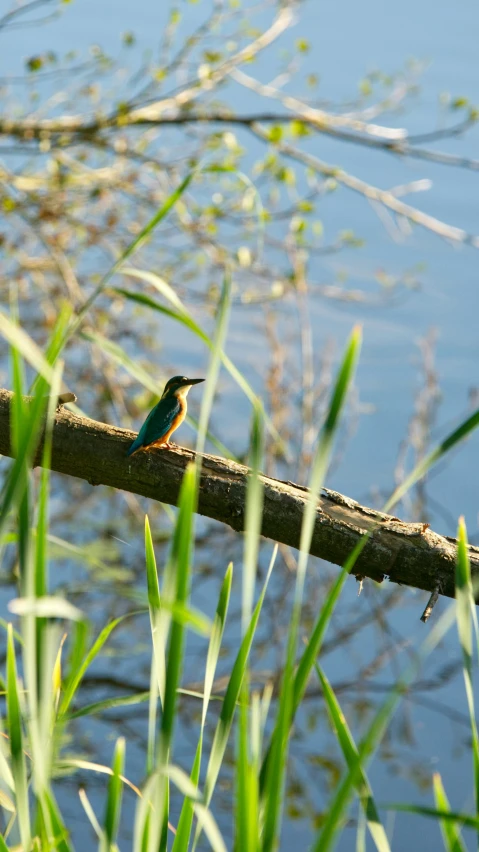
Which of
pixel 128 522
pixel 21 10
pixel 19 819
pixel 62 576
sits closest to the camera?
pixel 19 819

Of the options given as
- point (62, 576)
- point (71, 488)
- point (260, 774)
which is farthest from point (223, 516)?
point (71, 488)

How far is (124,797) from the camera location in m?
3.06

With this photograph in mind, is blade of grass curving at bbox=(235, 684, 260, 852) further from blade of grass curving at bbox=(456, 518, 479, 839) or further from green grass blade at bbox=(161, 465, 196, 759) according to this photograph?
blade of grass curving at bbox=(456, 518, 479, 839)

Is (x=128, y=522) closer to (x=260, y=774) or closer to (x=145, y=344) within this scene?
(x=145, y=344)

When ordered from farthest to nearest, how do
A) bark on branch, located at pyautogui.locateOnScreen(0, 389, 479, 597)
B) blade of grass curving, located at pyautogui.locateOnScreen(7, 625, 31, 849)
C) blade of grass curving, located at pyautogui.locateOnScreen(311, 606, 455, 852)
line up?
bark on branch, located at pyautogui.locateOnScreen(0, 389, 479, 597)
blade of grass curving, located at pyautogui.locateOnScreen(7, 625, 31, 849)
blade of grass curving, located at pyautogui.locateOnScreen(311, 606, 455, 852)

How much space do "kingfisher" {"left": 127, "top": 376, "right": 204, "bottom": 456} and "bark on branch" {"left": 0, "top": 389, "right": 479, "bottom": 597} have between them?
0.02m

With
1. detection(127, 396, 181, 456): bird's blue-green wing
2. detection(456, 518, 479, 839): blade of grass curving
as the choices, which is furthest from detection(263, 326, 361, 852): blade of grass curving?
detection(127, 396, 181, 456): bird's blue-green wing

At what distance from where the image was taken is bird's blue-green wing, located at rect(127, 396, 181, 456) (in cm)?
128

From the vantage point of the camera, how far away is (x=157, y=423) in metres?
1.42

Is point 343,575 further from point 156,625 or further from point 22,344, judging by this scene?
point 22,344

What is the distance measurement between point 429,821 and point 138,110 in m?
2.86

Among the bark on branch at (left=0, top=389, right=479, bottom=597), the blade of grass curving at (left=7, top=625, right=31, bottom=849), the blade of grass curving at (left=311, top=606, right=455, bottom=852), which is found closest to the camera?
the blade of grass curving at (left=311, top=606, right=455, bottom=852)

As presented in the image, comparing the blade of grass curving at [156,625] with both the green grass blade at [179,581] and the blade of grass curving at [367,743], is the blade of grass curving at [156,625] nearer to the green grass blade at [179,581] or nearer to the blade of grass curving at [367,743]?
the green grass blade at [179,581]

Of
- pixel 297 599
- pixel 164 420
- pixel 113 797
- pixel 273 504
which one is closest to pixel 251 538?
pixel 297 599
